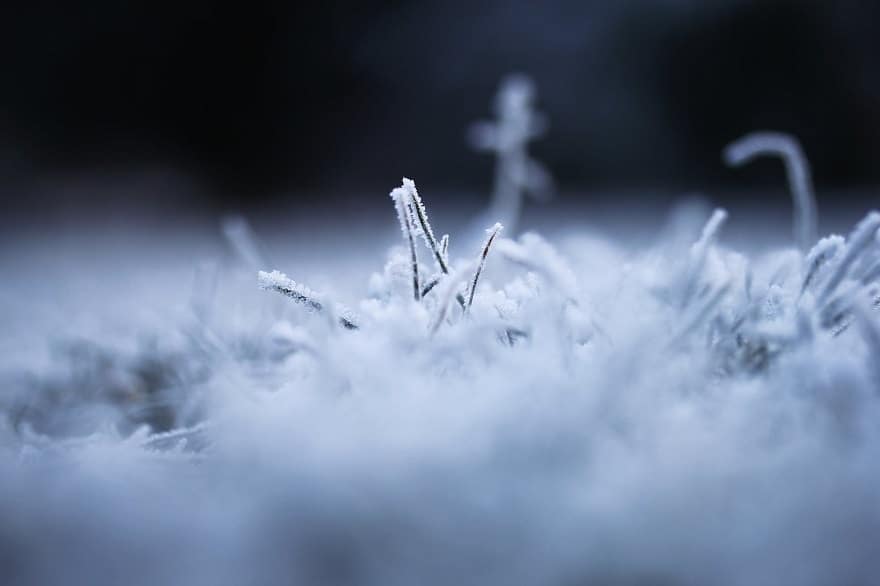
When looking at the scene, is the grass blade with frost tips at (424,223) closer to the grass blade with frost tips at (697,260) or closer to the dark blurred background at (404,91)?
the grass blade with frost tips at (697,260)

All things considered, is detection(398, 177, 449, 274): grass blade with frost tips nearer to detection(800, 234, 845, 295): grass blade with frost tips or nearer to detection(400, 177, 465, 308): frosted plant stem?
detection(400, 177, 465, 308): frosted plant stem

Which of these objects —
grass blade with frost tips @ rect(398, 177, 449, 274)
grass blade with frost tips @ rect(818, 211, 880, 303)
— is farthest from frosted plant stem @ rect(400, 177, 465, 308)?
grass blade with frost tips @ rect(818, 211, 880, 303)

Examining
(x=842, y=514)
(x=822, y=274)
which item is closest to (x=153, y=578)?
(x=842, y=514)

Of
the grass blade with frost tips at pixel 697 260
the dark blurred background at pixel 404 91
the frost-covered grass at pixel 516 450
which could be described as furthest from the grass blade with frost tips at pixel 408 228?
the dark blurred background at pixel 404 91

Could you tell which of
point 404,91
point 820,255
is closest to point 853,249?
point 820,255

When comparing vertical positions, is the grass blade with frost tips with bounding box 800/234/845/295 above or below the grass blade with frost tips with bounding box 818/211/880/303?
above

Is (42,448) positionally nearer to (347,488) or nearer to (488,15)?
(347,488)
